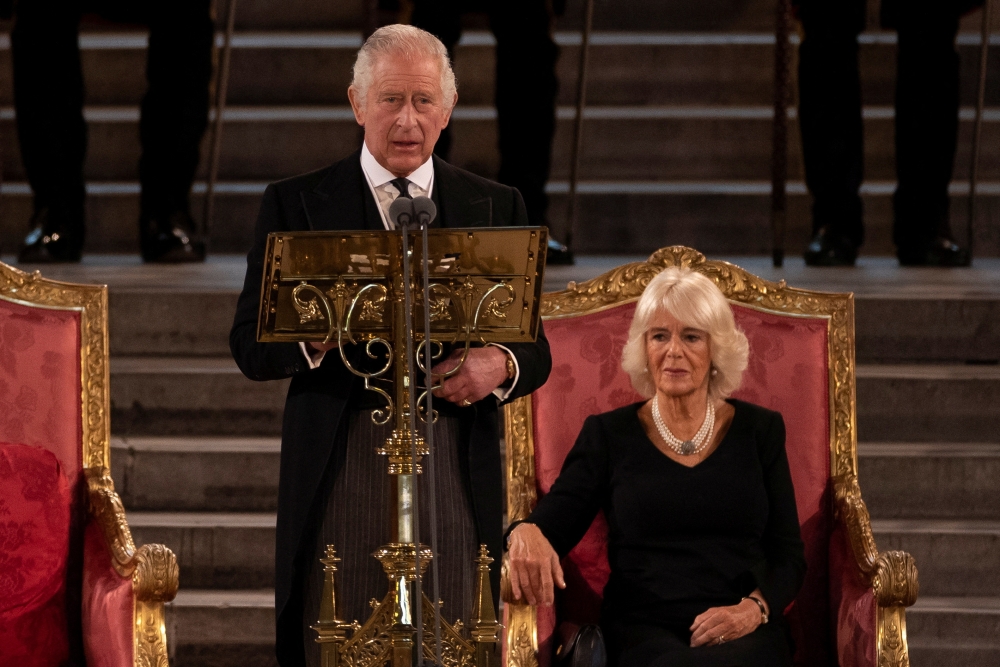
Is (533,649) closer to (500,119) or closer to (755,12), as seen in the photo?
(500,119)

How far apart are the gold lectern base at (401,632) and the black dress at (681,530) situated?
81 centimetres

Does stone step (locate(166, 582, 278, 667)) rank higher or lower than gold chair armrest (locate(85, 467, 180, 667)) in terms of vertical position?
lower

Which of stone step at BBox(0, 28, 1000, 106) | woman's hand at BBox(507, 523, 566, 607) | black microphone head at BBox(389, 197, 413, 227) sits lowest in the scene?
woman's hand at BBox(507, 523, 566, 607)

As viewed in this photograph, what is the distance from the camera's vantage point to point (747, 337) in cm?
262

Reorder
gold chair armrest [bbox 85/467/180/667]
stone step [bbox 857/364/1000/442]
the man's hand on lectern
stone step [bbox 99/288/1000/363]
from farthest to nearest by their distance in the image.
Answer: stone step [bbox 99/288/1000/363] < stone step [bbox 857/364/1000/442] < gold chair armrest [bbox 85/467/180/667] < the man's hand on lectern

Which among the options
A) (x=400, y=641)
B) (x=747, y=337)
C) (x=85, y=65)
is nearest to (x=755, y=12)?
(x=85, y=65)

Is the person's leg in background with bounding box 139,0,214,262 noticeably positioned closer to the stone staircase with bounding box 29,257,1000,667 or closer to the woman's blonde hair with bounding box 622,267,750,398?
the stone staircase with bounding box 29,257,1000,667

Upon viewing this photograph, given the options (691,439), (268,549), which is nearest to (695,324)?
(691,439)

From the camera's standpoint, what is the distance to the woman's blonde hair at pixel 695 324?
238 cm

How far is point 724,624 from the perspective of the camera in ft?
7.40

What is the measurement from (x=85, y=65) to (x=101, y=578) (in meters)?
3.83

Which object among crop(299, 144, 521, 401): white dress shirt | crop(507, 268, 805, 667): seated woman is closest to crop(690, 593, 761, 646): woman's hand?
crop(507, 268, 805, 667): seated woman

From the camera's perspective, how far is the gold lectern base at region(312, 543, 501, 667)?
4.79ft

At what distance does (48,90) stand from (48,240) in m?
0.47
